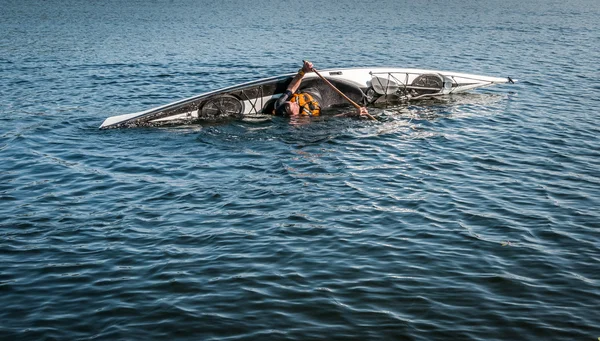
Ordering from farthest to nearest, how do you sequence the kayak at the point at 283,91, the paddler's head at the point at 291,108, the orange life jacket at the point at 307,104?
the orange life jacket at the point at 307,104 → the paddler's head at the point at 291,108 → the kayak at the point at 283,91

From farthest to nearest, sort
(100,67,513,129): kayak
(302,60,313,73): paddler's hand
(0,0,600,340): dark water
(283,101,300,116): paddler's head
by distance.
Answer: (283,101,300,116): paddler's head → (100,67,513,129): kayak → (302,60,313,73): paddler's hand → (0,0,600,340): dark water

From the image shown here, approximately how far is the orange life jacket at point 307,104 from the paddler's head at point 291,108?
152mm

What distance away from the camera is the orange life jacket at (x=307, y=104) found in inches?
749

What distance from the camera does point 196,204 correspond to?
41.2ft

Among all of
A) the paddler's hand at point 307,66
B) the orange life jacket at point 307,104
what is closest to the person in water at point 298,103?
the orange life jacket at point 307,104

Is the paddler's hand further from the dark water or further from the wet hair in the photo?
the dark water

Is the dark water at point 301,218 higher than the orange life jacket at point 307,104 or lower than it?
lower

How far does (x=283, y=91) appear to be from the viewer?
1917 cm

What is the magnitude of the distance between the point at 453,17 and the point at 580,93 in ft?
107

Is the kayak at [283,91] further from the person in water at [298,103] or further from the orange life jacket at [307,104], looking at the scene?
→ the orange life jacket at [307,104]

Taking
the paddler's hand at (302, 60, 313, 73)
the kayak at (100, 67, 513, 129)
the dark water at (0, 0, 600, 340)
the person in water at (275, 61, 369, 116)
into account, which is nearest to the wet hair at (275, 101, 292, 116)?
the person in water at (275, 61, 369, 116)

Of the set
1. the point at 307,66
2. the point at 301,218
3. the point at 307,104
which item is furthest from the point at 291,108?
the point at 301,218

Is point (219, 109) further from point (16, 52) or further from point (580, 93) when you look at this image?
point (16, 52)

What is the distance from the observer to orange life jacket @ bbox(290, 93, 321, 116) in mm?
19016
